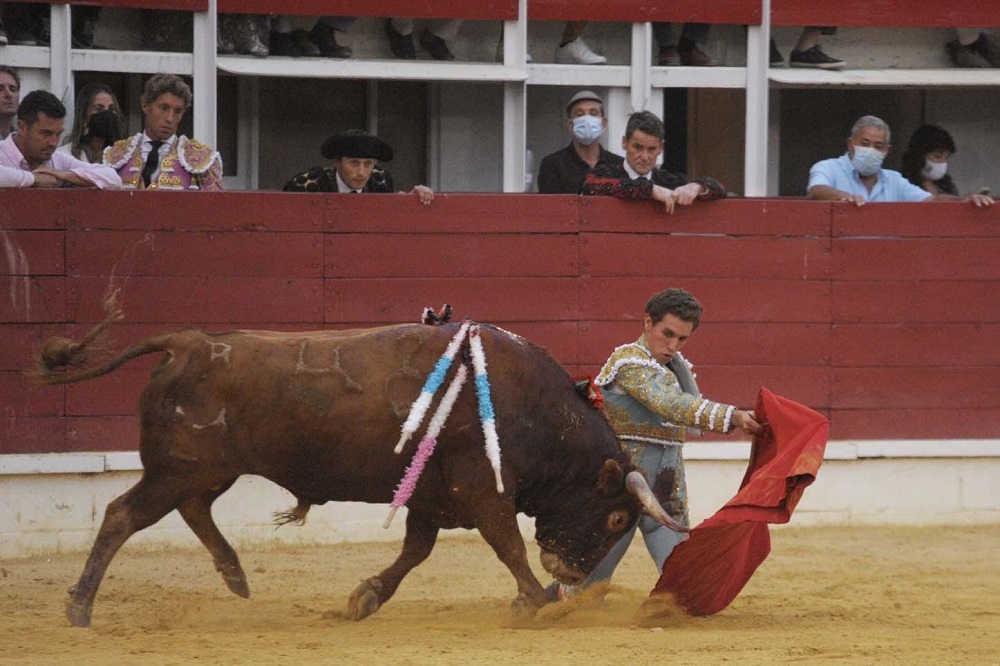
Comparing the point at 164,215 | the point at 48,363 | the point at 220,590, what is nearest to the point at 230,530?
the point at 220,590

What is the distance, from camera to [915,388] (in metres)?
8.47

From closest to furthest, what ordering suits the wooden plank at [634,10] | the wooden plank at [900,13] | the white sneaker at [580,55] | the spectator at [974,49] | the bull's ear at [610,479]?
the bull's ear at [610,479] < the wooden plank at [634,10] < the white sneaker at [580,55] < the wooden plank at [900,13] < the spectator at [974,49]

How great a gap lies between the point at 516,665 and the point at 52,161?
3.84m

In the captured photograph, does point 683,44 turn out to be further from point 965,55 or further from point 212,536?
point 212,536

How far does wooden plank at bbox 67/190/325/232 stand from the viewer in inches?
297

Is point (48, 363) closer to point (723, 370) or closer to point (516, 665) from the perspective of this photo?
point (516, 665)

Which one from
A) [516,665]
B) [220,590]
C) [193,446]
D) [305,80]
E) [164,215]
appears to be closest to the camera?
[516,665]

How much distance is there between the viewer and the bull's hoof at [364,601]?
6012mm

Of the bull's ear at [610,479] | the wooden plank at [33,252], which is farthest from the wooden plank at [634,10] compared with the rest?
the bull's ear at [610,479]

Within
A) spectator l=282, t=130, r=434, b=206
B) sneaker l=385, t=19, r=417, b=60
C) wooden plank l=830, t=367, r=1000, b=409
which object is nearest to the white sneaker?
sneaker l=385, t=19, r=417, b=60

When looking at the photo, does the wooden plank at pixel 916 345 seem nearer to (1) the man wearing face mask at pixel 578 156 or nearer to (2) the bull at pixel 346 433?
(1) the man wearing face mask at pixel 578 156

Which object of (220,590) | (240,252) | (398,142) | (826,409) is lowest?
(220,590)

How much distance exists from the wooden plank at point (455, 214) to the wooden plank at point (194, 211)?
7 centimetres

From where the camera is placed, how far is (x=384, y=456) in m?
5.78
